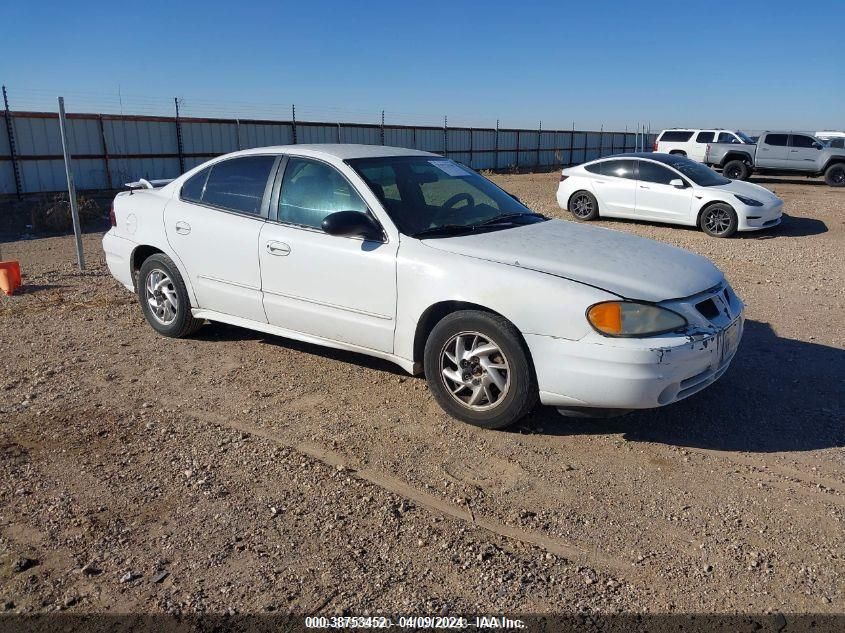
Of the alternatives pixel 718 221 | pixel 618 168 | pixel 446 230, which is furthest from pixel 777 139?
pixel 446 230

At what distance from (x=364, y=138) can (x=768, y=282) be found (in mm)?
20650

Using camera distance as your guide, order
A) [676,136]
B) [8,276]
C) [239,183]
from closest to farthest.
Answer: [239,183] → [8,276] → [676,136]

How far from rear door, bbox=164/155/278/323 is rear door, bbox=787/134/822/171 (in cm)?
2288

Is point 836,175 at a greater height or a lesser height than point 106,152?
lesser

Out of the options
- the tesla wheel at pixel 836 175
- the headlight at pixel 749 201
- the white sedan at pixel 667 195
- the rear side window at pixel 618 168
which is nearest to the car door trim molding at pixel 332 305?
the white sedan at pixel 667 195

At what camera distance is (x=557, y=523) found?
10.9ft

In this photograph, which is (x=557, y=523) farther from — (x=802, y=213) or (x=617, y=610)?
(x=802, y=213)

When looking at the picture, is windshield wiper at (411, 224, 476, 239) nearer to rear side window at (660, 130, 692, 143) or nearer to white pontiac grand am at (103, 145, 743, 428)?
white pontiac grand am at (103, 145, 743, 428)

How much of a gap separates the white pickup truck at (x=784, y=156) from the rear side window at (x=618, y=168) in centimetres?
1167

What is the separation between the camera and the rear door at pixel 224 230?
5203 mm

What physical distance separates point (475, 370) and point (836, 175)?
23.9 m

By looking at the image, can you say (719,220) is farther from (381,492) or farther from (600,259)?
(381,492)

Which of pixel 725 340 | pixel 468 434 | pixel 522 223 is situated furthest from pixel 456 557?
pixel 522 223

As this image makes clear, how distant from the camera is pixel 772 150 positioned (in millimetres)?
23438
